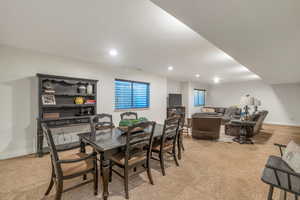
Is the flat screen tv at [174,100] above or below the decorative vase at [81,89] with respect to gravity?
below

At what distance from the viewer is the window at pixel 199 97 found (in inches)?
359

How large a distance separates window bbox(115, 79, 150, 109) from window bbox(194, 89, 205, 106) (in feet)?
14.6

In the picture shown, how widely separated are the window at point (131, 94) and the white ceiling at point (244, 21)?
11.6ft

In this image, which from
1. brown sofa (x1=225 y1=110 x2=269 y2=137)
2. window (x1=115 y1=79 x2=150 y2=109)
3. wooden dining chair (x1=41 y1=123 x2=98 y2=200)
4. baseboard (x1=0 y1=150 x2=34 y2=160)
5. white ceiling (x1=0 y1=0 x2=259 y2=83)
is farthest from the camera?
window (x1=115 y1=79 x2=150 y2=109)

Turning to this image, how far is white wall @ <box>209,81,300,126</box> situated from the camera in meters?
7.16

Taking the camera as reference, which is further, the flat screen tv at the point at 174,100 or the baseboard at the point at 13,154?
the flat screen tv at the point at 174,100

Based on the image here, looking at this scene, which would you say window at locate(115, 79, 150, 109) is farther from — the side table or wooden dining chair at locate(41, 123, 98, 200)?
the side table

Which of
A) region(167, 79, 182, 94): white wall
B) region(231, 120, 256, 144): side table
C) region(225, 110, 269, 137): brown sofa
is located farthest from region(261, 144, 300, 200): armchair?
region(167, 79, 182, 94): white wall

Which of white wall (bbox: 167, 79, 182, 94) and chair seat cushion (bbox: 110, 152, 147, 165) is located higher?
white wall (bbox: 167, 79, 182, 94)

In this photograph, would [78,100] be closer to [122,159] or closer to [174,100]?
[122,159]

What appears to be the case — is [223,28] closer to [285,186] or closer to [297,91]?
[285,186]

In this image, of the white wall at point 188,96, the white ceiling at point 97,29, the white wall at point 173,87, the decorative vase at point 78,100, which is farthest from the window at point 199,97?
→ the decorative vase at point 78,100

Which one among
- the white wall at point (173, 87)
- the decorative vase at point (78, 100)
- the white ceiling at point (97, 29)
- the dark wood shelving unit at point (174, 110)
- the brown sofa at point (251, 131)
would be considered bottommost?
the brown sofa at point (251, 131)

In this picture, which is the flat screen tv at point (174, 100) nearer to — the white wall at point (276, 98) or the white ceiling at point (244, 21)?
the white wall at point (276, 98)
